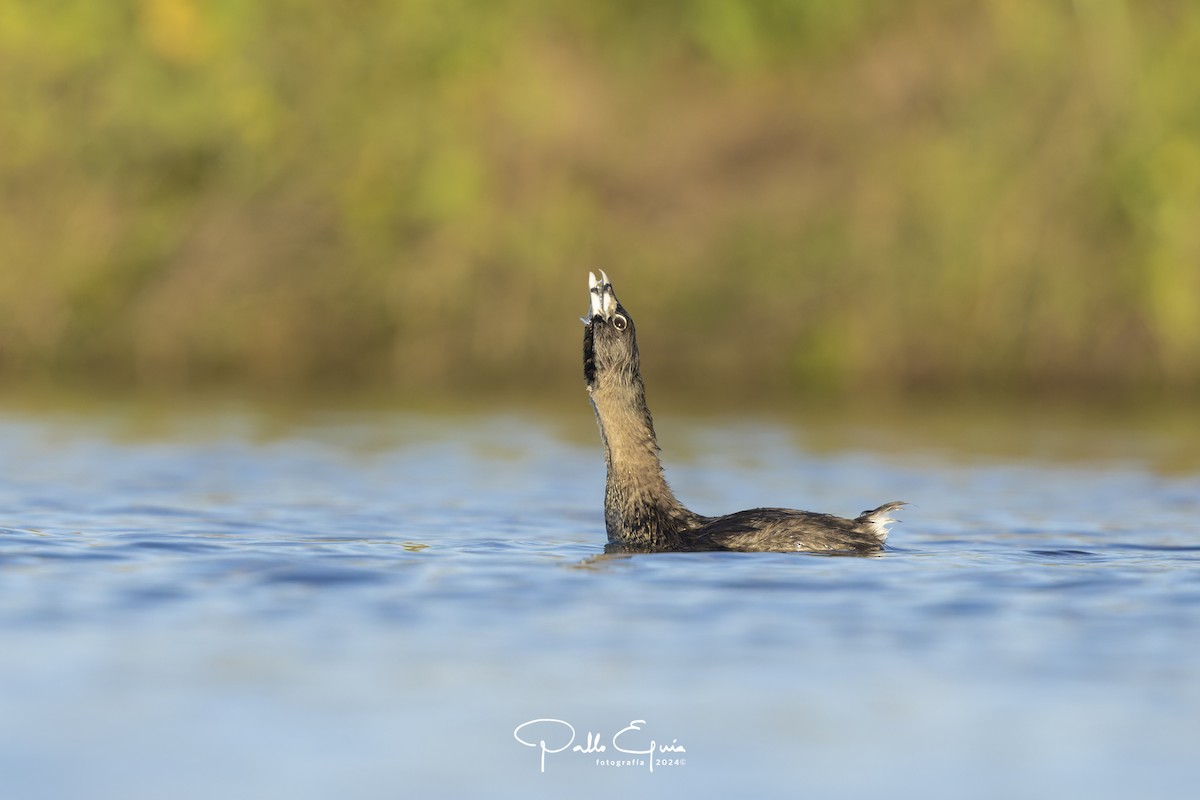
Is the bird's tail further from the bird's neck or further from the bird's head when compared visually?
the bird's head

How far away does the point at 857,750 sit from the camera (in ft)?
21.6

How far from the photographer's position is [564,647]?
8195mm

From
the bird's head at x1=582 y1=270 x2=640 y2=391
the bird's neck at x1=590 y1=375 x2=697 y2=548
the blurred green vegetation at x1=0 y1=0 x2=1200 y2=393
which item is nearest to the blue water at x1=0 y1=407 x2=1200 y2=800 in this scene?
the bird's neck at x1=590 y1=375 x2=697 y2=548

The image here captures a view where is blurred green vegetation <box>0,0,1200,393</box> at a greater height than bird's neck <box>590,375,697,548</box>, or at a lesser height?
greater

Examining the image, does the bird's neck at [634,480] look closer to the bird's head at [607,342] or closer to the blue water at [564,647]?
the bird's head at [607,342]

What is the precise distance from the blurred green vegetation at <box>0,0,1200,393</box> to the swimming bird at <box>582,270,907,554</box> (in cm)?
A: 1273

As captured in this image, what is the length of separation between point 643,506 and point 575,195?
14.6m

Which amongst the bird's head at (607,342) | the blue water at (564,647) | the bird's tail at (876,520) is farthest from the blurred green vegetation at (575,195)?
the bird's tail at (876,520)

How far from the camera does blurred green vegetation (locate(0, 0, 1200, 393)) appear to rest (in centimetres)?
2377

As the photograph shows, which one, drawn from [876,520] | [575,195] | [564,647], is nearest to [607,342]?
[876,520]

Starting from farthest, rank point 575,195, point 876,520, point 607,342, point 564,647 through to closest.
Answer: point 575,195 < point 607,342 < point 876,520 < point 564,647

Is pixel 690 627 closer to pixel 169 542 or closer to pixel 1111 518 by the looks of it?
pixel 169 542

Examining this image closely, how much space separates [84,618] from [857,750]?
12.3 feet

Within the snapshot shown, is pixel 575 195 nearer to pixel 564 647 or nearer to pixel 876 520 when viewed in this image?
pixel 876 520
